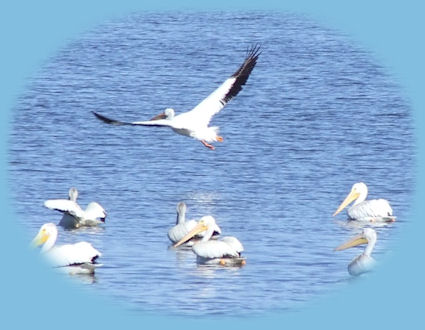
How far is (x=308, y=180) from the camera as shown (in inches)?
669

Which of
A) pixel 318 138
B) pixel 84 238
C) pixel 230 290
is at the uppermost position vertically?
pixel 318 138

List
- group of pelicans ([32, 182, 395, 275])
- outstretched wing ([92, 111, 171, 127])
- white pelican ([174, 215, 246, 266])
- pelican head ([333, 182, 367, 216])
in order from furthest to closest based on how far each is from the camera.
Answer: pelican head ([333, 182, 367, 216]) < outstretched wing ([92, 111, 171, 127]) < white pelican ([174, 215, 246, 266]) < group of pelicans ([32, 182, 395, 275])

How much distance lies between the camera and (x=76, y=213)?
1482 centimetres

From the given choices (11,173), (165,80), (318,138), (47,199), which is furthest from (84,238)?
(165,80)

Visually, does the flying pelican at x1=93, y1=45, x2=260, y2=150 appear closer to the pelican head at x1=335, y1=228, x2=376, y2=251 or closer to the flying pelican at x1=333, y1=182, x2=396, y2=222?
the flying pelican at x1=333, y1=182, x2=396, y2=222

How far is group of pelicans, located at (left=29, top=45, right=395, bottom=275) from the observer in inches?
503

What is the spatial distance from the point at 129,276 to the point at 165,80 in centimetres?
1127

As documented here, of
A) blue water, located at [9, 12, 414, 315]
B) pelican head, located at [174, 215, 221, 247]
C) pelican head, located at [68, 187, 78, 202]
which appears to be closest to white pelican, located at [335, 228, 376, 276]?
blue water, located at [9, 12, 414, 315]

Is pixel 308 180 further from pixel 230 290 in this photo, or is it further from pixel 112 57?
pixel 112 57

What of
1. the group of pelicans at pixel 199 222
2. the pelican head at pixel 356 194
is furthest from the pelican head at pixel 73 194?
the pelican head at pixel 356 194

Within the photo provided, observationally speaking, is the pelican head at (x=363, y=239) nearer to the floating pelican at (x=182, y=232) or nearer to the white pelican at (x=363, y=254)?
the white pelican at (x=363, y=254)

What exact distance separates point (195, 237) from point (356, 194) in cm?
302

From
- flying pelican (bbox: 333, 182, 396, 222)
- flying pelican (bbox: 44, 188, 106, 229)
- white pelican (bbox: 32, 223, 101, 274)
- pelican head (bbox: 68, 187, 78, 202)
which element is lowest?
white pelican (bbox: 32, 223, 101, 274)

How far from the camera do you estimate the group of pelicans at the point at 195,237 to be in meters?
12.7
